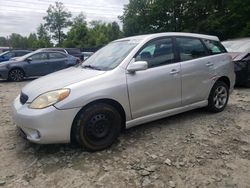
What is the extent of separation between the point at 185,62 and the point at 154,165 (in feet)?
6.63

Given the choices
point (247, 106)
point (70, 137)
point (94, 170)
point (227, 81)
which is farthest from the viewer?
point (247, 106)

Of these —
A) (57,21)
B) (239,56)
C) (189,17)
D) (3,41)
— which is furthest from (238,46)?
(3,41)

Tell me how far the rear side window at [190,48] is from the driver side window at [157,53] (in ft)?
0.67

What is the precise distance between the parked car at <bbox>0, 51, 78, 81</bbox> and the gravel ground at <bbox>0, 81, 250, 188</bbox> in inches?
314

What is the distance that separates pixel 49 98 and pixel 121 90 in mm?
978

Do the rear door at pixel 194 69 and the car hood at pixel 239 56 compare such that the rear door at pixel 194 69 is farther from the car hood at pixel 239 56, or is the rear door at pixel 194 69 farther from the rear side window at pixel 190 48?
the car hood at pixel 239 56

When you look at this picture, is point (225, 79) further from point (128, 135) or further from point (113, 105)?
point (113, 105)

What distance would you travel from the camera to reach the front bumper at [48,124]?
3.72 m

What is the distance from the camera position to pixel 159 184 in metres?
3.33

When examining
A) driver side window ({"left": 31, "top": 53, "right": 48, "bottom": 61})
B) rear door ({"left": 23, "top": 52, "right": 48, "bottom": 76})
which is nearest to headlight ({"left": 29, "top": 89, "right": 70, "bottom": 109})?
rear door ({"left": 23, "top": 52, "right": 48, "bottom": 76})

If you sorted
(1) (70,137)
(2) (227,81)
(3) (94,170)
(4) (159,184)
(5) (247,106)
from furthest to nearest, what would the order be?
(5) (247,106) → (2) (227,81) → (1) (70,137) → (3) (94,170) → (4) (159,184)

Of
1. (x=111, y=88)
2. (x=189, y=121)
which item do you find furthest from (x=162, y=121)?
(x=111, y=88)

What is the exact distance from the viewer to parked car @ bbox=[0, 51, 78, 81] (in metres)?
12.5

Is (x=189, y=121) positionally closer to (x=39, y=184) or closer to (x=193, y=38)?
(x=193, y=38)
